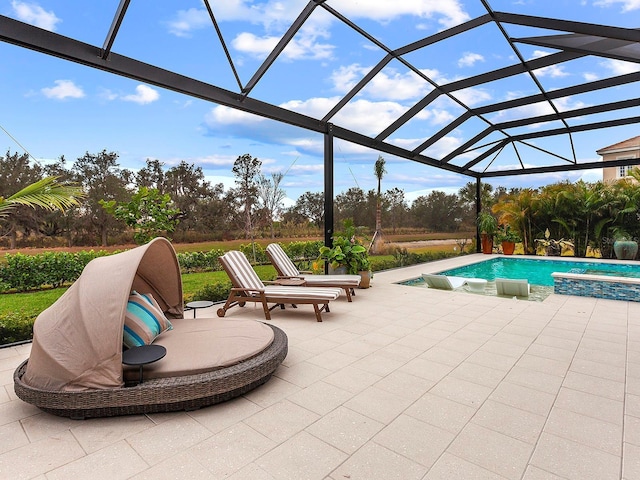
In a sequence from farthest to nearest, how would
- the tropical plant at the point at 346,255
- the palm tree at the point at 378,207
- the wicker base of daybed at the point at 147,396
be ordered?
the palm tree at the point at 378,207 < the tropical plant at the point at 346,255 < the wicker base of daybed at the point at 147,396

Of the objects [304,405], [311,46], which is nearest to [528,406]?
[304,405]

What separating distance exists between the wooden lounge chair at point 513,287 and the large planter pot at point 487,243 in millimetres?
8039

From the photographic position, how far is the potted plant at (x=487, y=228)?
Answer: 1495 centimetres

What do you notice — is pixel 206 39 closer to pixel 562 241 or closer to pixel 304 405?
pixel 304 405

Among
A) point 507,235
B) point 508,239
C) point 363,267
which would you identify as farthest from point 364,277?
point 507,235

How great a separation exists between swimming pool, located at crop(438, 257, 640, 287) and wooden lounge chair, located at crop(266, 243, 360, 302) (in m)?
5.28

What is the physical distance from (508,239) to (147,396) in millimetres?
14940

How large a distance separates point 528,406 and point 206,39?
18.9 ft

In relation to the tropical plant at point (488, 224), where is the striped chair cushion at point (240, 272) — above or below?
below

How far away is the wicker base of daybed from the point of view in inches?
103

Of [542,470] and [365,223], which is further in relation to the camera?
[365,223]

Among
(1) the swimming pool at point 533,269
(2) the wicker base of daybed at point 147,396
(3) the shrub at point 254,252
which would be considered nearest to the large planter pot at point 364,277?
(3) the shrub at point 254,252

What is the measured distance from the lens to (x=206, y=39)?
Result: 17.4ft

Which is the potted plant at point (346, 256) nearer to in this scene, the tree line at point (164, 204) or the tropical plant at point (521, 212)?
the tree line at point (164, 204)
